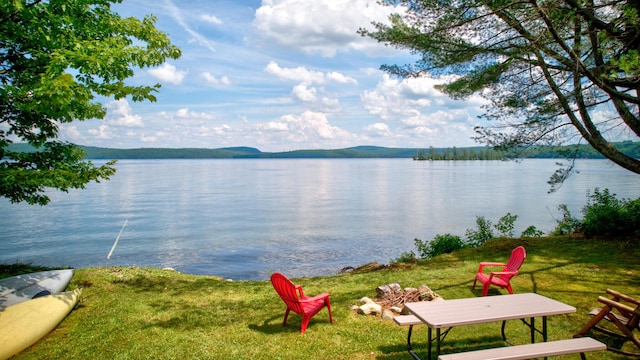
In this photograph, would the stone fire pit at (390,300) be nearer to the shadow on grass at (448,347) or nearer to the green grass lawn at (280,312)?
the green grass lawn at (280,312)

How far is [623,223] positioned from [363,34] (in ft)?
32.5

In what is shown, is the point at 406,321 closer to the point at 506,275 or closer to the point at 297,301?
the point at 297,301

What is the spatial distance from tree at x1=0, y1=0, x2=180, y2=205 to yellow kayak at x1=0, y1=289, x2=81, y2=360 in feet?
6.89

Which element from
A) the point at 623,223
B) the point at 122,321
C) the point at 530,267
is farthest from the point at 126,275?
the point at 623,223

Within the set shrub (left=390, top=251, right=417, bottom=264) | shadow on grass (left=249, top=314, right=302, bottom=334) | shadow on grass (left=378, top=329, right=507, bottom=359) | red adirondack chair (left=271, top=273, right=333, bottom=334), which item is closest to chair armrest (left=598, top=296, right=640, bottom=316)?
shadow on grass (left=378, top=329, right=507, bottom=359)

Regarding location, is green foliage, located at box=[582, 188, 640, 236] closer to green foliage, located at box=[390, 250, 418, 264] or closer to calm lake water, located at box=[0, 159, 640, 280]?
calm lake water, located at box=[0, 159, 640, 280]

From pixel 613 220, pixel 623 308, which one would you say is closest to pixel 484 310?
pixel 623 308

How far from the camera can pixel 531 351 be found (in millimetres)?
4492

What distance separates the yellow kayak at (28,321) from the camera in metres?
6.01

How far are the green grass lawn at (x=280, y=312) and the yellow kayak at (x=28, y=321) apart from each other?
174 millimetres

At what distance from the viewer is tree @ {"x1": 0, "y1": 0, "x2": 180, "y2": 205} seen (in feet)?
18.6

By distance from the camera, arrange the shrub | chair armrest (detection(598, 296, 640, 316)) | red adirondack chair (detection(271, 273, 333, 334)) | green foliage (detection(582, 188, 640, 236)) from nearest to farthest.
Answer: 1. chair armrest (detection(598, 296, 640, 316))
2. red adirondack chair (detection(271, 273, 333, 334))
3. green foliage (detection(582, 188, 640, 236))
4. the shrub

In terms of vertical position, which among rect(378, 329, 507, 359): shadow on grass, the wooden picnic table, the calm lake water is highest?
the wooden picnic table

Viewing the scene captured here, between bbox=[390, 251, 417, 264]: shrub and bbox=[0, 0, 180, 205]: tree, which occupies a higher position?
bbox=[0, 0, 180, 205]: tree
